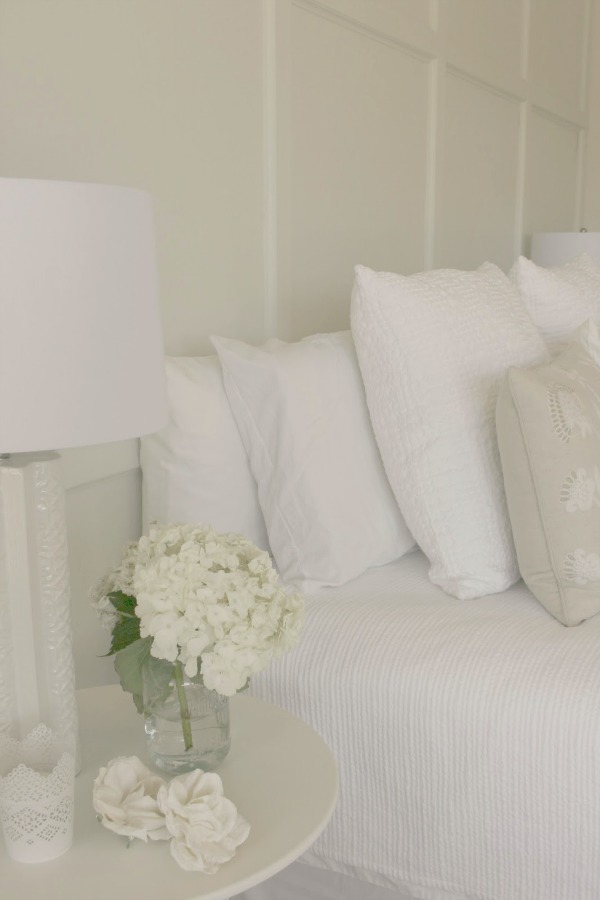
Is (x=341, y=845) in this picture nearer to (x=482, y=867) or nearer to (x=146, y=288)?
(x=482, y=867)

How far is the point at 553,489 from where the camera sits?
1414mm

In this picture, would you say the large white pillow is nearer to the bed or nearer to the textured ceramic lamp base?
the bed

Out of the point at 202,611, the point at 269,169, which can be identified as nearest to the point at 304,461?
the point at 202,611

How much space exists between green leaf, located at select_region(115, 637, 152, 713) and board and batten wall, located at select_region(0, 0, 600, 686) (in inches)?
17.5

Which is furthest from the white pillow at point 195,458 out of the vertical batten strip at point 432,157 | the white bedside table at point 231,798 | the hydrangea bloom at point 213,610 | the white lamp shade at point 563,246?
the white lamp shade at point 563,246

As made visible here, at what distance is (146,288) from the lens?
3.05 feet

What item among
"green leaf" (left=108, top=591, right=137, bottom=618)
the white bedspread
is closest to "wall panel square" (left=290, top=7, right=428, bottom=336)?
the white bedspread

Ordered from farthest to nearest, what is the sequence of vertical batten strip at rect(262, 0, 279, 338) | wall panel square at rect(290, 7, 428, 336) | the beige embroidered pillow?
wall panel square at rect(290, 7, 428, 336) < vertical batten strip at rect(262, 0, 279, 338) < the beige embroidered pillow

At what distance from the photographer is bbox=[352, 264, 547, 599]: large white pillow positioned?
1527mm

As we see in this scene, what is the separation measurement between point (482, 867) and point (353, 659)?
31 cm

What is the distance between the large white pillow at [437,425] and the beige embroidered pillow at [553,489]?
0.08 metres

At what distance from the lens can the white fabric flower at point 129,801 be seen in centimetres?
90

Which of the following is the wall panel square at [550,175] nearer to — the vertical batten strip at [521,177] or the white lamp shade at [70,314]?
the vertical batten strip at [521,177]

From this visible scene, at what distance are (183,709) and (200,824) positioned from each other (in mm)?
164
